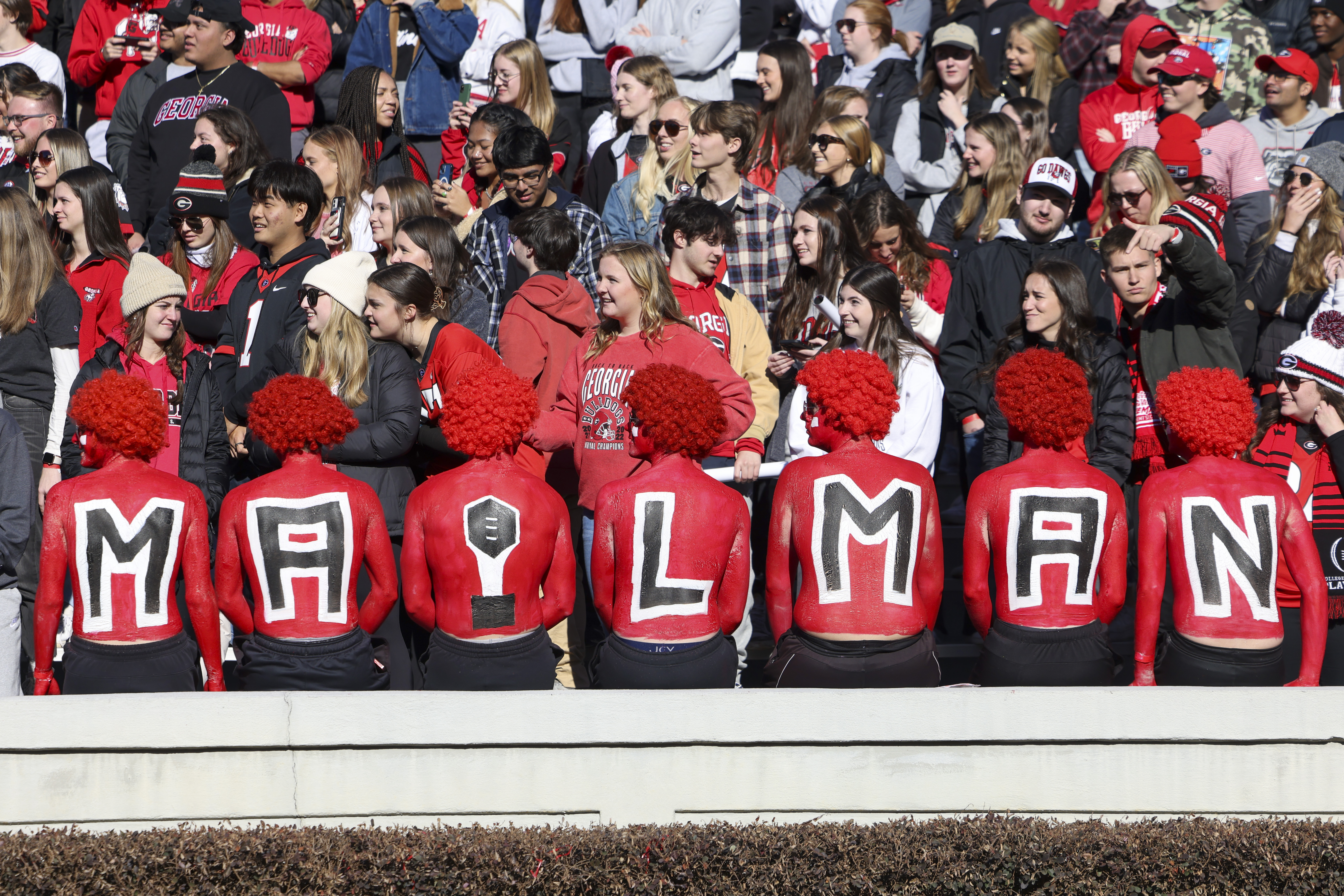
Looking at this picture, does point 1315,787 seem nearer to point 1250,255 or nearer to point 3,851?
point 1250,255

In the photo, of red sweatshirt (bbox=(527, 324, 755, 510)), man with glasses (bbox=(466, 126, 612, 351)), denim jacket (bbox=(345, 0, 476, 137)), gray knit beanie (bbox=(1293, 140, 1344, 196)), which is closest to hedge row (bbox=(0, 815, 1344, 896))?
red sweatshirt (bbox=(527, 324, 755, 510))

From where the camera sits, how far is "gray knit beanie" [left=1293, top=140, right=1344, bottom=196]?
7445 millimetres

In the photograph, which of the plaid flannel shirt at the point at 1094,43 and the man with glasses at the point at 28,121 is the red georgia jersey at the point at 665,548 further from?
the plaid flannel shirt at the point at 1094,43

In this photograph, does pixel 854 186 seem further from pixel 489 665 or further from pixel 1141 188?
pixel 489 665

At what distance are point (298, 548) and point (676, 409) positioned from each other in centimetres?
136

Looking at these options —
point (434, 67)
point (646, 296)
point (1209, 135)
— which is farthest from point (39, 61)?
point (1209, 135)

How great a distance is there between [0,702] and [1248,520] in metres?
4.12

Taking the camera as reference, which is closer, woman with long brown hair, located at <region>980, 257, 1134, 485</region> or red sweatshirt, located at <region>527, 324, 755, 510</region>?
red sweatshirt, located at <region>527, 324, 755, 510</region>

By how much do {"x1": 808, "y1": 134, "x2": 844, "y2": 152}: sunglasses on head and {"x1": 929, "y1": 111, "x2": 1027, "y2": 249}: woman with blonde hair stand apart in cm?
75

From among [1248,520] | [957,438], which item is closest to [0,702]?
[1248,520]

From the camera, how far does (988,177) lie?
8164 mm

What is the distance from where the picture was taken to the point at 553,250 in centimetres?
690

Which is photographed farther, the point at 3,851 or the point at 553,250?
the point at 553,250

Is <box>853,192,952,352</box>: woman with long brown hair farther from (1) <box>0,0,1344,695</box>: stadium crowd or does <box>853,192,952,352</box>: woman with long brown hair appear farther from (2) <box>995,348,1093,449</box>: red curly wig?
(2) <box>995,348,1093,449</box>: red curly wig
